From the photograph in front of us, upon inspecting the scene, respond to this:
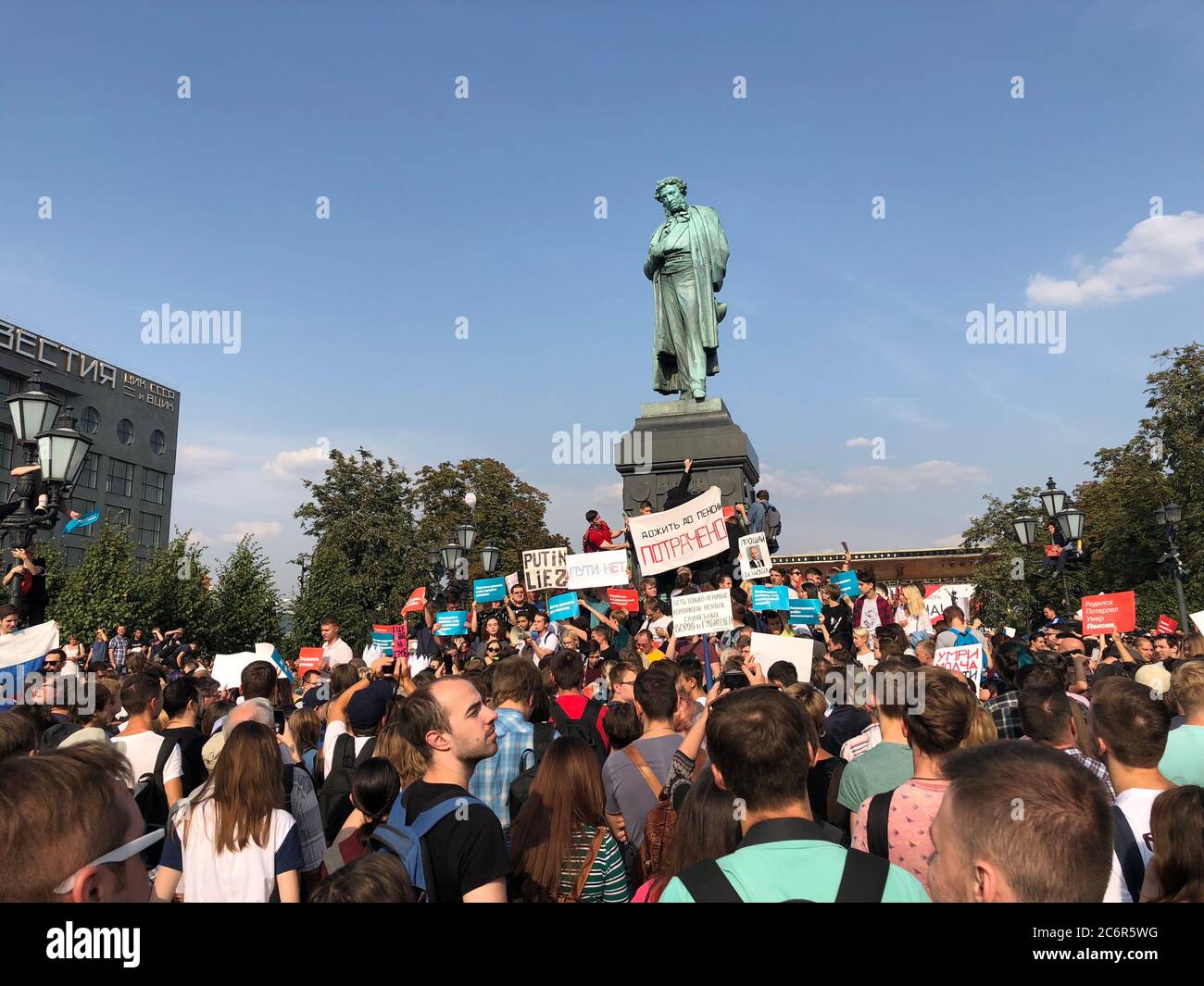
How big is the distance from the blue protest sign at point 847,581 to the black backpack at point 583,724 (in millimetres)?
8777

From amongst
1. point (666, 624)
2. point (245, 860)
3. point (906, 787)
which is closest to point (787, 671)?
point (906, 787)

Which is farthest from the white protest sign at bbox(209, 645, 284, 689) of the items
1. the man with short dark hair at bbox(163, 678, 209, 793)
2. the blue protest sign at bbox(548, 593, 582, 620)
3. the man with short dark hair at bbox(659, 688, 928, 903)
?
the man with short dark hair at bbox(659, 688, 928, 903)

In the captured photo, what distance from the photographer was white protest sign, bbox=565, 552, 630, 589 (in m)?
14.5

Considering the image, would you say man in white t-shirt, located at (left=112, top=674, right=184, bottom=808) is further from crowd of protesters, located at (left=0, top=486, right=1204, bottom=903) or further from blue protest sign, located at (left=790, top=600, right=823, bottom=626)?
blue protest sign, located at (left=790, top=600, right=823, bottom=626)

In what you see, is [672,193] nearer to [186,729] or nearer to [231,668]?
[231,668]

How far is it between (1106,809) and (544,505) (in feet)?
202

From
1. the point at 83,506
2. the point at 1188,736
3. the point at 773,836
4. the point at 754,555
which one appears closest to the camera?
the point at 773,836

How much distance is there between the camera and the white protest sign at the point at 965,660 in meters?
7.94

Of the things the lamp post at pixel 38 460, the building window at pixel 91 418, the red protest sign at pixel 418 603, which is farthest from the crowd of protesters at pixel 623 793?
the building window at pixel 91 418

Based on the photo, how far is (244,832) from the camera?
3.50m

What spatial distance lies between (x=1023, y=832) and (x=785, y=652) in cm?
611

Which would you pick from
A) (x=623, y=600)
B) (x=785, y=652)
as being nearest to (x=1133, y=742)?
(x=785, y=652)

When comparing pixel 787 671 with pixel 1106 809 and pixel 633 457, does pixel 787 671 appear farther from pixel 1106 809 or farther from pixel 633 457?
pixel 633 457
